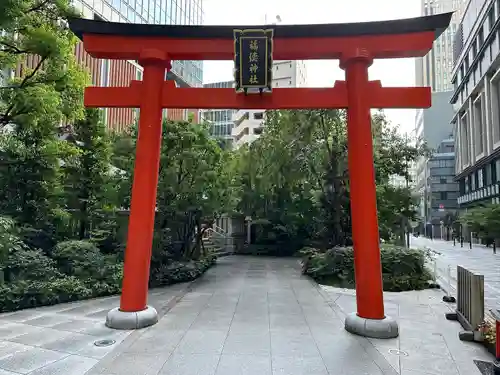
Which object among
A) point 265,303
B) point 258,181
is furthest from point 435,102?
point 265,303

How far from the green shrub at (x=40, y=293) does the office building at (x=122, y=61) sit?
27.7 feet

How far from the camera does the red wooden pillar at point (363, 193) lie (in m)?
6.60

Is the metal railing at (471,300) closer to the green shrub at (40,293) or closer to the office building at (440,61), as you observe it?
the green shrub at (40,293)

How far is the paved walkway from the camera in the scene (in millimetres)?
4973

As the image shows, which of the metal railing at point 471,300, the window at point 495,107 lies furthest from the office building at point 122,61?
the window at point 495,107

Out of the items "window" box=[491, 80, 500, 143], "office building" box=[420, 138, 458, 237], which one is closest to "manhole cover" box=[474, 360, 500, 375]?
"window" box=[491, 80, 500, 143]

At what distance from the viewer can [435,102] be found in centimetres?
7106

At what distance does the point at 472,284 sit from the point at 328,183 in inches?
312

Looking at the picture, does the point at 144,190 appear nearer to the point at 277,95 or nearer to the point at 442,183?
the point at 277,95

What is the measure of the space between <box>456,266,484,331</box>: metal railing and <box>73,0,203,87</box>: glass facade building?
703 inches

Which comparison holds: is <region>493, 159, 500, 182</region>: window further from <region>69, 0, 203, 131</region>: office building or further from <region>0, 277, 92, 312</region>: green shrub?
<region>0, 277, 92, 312</region>: green shrub

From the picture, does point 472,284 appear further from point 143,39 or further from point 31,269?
point 31,269

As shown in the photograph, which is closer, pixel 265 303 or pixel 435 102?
pixel 265 303

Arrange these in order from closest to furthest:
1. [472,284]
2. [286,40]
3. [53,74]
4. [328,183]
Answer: [472,284] < [286,40] < [53,74] < [328,183]
